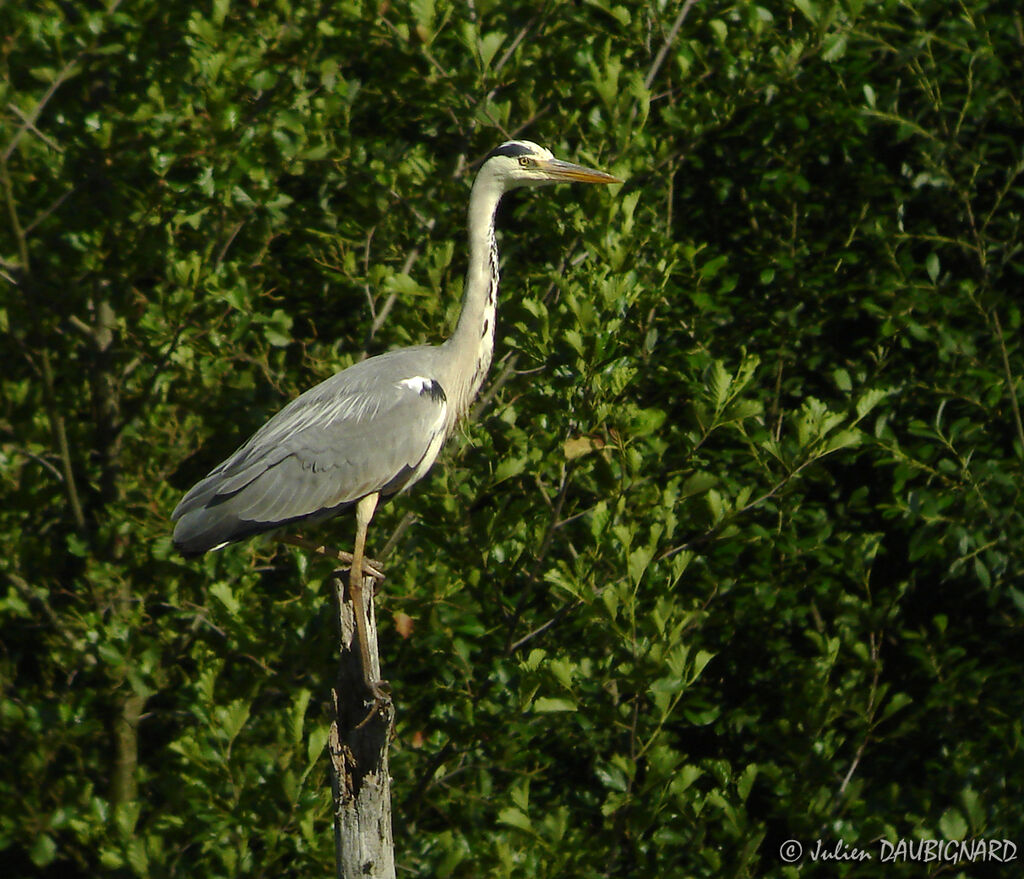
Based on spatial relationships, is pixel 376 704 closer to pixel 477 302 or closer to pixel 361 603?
pixel 361 603

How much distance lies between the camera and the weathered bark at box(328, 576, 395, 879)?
349cm

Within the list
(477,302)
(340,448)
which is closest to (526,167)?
(477,302)

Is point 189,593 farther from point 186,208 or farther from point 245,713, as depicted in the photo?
point 186,208

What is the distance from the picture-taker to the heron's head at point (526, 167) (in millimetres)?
4613

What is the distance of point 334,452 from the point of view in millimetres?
4738

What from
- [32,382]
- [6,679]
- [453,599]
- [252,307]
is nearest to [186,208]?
[252,307]

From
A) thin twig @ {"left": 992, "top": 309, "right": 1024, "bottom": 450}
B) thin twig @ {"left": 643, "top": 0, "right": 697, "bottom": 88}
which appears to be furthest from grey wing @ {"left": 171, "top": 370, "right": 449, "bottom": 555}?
thin twig @ {"left": 992, "top": 309, "right": 1024, "bottom": 450}

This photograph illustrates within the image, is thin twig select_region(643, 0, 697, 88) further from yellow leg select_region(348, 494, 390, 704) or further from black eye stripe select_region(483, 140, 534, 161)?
yellow leg select_region(348, 494, 390, 704)

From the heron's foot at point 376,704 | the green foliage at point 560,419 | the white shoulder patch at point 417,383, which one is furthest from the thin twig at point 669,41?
the heron's foot at point 376,704

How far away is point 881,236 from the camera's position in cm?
499

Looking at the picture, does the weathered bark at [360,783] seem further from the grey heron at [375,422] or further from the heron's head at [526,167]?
the heron's head at [526,167]

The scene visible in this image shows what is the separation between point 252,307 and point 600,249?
1619 millimetres

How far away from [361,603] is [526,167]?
5.75ft

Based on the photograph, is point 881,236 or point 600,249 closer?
point 600,249
